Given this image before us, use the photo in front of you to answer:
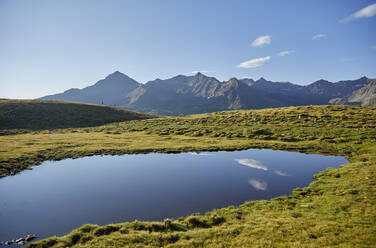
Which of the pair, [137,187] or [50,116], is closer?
[137,187]

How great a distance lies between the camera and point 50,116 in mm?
104875

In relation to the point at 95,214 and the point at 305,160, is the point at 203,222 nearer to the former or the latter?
the point at 95,214

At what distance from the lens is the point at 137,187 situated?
23531mm

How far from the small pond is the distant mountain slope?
73.6 meters

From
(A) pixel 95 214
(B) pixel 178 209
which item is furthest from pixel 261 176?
(A) pixel 95 214

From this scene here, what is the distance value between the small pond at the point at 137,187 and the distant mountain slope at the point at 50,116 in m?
73.6

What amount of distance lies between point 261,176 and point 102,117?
4409 inches

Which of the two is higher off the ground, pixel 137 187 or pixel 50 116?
pixel 50 116

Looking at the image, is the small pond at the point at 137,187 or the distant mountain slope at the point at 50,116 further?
the distant mountain slope at the point at 50,116

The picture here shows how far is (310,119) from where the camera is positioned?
67.0m

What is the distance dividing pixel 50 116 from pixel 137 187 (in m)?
108

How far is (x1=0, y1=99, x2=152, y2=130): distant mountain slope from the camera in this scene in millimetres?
91806

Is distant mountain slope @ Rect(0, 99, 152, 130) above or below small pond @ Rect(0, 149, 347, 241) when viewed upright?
above

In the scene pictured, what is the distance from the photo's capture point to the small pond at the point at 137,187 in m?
17.1
